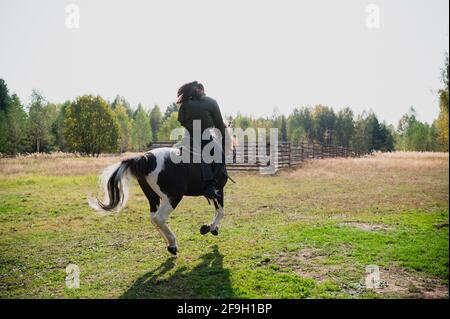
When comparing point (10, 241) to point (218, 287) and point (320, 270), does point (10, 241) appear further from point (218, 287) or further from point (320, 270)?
point (320, 270)

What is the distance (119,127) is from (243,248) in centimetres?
3435

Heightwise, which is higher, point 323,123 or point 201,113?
point 323,123

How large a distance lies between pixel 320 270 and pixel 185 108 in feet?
12.6

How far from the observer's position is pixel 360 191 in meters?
12.5

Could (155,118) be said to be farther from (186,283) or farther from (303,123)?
(186,283)

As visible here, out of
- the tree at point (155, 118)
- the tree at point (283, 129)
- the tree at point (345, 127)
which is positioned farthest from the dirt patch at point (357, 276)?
the tree at point (155, 118)

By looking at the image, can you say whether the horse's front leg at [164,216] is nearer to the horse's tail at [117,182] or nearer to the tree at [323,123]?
the horse's tail at [117,182]

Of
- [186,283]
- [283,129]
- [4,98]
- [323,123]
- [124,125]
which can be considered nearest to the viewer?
[186,283]

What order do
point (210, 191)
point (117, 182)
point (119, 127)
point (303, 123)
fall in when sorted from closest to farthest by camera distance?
point (117, 182) < point (210, 191) < point (119, 127) < point (303, 123)

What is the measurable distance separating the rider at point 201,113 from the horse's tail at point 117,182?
1.23m

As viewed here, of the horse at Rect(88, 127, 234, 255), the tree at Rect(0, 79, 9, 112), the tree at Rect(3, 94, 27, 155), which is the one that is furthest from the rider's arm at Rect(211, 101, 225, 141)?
the tree at Rect(0, 79, 9, 112)

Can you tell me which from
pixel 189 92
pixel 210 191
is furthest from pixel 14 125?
pixel 210 191

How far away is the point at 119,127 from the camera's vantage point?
123 feet

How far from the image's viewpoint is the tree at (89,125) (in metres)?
34.2
